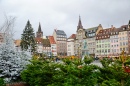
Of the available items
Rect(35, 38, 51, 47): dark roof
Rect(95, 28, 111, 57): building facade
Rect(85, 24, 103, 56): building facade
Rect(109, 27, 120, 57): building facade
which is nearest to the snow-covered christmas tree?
Rect(109, 27, 120, 57): building facade

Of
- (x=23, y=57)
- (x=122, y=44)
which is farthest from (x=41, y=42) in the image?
(x=23, y=57)

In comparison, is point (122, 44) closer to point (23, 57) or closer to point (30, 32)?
point (30, 32)

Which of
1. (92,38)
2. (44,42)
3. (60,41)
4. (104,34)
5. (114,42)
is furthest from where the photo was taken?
(60,41)

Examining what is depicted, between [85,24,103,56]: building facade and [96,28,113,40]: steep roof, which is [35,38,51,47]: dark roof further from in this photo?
[96,28,113,40]: steep roof

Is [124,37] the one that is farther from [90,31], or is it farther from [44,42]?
[44,42]

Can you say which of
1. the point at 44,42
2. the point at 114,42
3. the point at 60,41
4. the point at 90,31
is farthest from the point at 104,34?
the point at 60,41

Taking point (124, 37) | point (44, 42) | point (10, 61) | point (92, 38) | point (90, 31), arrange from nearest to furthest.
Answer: point (10, 61)
point (124, 37)
point (92, 38)
point (90, 31)
point (44, 42)

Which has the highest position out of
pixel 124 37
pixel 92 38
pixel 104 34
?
pixel 104 34

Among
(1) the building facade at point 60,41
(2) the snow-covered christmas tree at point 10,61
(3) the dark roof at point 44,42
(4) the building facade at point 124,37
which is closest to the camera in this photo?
(2) the snow-covered christmas tree at point 10,61

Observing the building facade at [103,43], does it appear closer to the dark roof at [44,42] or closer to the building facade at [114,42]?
the building facade at [114,42]

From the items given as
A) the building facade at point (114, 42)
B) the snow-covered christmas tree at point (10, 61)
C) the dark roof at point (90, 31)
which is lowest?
the snow-covered christmas tree at point (10, 61)

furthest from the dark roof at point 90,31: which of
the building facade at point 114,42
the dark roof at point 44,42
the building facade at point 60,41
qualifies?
the building facade at point 60,41

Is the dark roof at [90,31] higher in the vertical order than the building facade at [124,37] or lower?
higher

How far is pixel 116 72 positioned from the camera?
9508 mm
